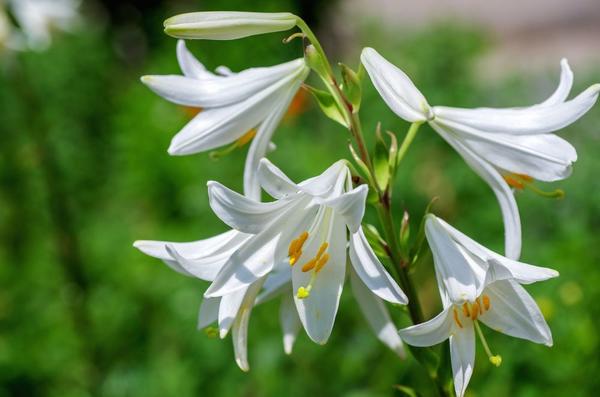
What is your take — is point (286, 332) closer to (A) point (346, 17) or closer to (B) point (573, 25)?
(A) point (346, 17)

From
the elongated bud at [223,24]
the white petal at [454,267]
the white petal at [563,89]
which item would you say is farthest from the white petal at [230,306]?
the white petal at [563,89]

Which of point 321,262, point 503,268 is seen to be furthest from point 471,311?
point 321,262

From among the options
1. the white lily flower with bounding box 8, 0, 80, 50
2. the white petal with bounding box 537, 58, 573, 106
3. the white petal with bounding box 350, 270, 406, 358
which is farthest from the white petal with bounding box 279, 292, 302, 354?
the white lily flower with bounding box 8, 0, 80, 50

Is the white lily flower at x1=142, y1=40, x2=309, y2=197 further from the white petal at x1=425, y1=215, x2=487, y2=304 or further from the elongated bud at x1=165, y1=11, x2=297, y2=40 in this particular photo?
the white petal at x1=425, y1=215, x2=487, y2=304

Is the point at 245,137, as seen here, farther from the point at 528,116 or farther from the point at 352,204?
the point at 528,116

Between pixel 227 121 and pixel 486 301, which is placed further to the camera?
pixel 227 121

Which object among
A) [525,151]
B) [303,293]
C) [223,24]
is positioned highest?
[223,24]
